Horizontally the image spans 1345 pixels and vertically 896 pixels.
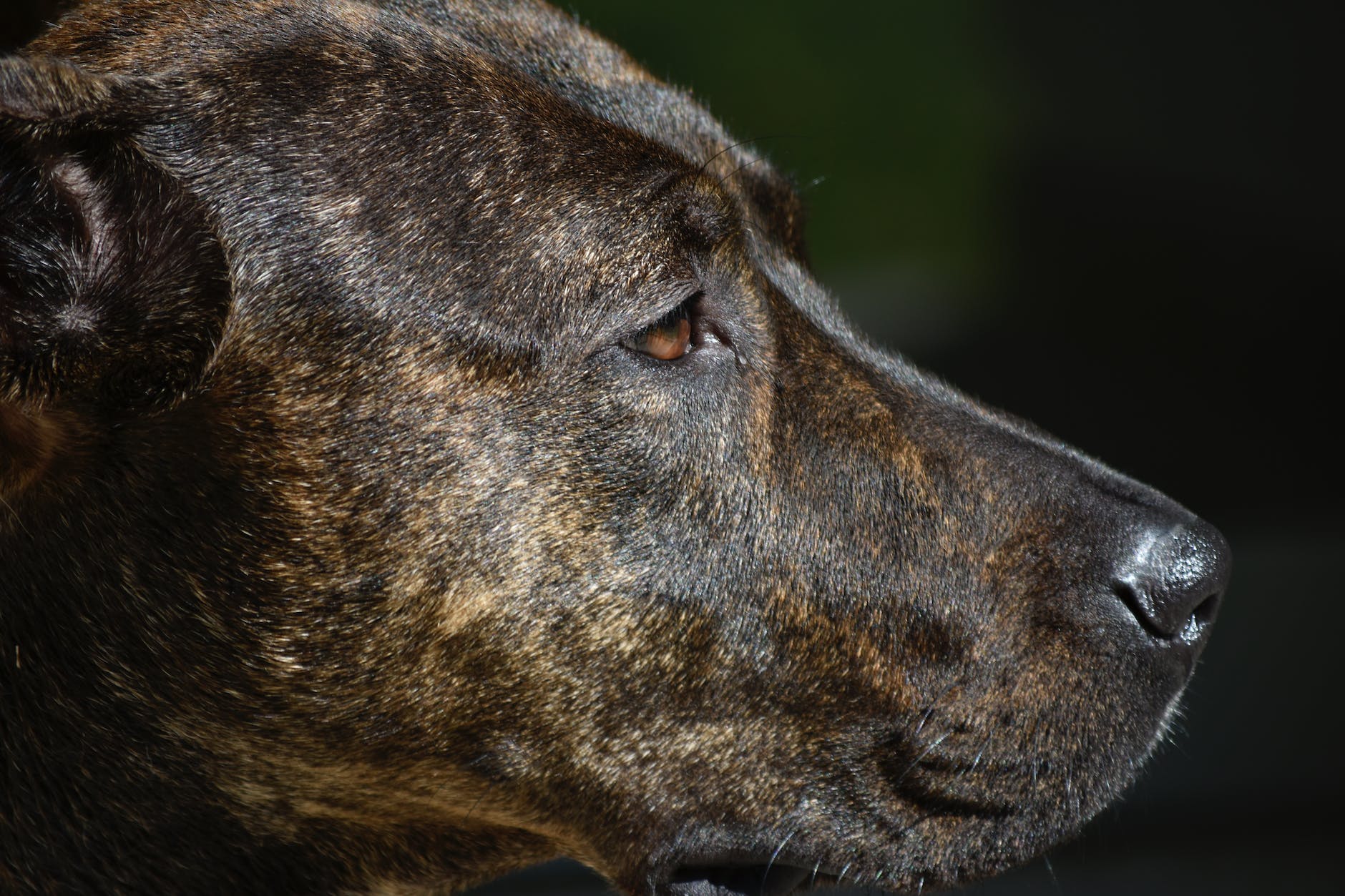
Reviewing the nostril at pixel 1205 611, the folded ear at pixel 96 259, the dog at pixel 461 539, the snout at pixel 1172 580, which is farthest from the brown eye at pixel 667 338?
the nostril at pixel 1205 611

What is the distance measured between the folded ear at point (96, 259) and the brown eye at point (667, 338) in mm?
689

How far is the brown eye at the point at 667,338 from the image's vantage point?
2363 millimetres

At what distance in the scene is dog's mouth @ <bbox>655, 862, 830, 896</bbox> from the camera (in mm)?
2424

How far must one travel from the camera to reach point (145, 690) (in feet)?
7.49

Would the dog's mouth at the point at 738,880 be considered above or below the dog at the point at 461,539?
below

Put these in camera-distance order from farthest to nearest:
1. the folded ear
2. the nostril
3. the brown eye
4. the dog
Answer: the nostril < the brown eye < the dog < the folded ear

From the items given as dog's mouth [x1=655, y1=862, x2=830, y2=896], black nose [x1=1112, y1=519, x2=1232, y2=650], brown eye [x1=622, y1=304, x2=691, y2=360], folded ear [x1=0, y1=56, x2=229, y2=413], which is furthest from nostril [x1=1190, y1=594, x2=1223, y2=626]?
folded ear [x1=0, y1=56, x2=229, y2=413]

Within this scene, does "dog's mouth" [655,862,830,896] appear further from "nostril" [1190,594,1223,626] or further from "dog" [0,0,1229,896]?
"nostril" [1190,594,1223,626]

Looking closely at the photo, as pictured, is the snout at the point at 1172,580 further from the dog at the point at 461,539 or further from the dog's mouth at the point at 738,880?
the dog's mouth at the point at 738,880

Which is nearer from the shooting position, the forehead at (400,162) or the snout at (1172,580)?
the forehead at (400,162)

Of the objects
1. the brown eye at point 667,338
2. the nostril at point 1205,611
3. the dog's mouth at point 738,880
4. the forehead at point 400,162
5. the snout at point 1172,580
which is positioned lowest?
the dog's mouth at point 738,880

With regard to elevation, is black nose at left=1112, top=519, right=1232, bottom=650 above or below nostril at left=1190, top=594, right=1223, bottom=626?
above

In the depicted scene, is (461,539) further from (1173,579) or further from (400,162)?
(1173,579)

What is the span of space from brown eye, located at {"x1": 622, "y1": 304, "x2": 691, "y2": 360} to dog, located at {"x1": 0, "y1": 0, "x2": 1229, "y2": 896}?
1cm
